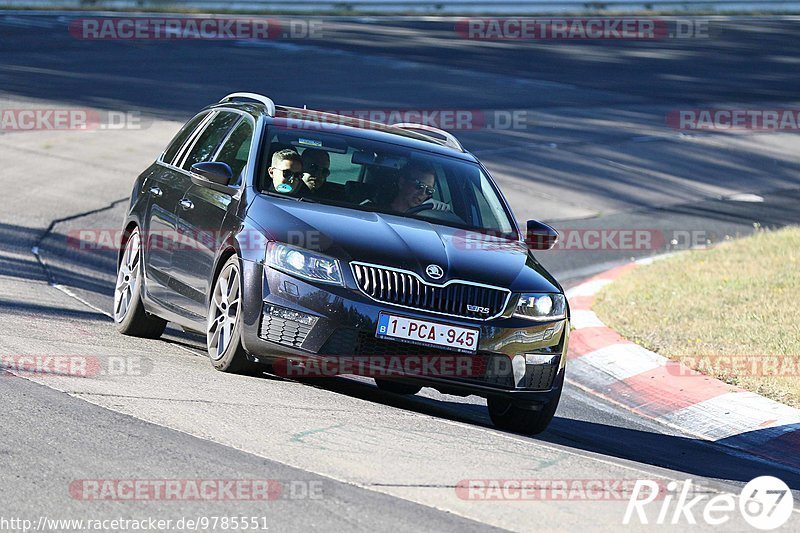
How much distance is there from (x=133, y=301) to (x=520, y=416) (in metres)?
3.00

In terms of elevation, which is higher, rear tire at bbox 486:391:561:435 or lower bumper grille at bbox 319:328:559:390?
lower bumper grille at bbox 319:328:559:390

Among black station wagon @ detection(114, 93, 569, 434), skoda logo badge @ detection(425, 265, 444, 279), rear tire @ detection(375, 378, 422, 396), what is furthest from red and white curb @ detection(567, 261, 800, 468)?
skoda logo badge @ detection(425, 265, 444, 279)

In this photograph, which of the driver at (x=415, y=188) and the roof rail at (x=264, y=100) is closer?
the driver at (x=415, y=188)

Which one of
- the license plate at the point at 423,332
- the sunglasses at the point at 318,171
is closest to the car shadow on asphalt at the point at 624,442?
the license plate at the point at 423,332

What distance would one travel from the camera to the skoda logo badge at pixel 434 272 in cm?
725

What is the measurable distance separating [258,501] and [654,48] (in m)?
31.2

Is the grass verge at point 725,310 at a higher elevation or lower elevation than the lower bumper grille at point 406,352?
lower

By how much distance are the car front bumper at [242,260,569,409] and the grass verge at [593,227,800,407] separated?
2.50m

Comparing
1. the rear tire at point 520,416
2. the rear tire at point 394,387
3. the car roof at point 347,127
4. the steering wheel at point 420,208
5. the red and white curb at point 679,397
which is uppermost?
the car roof at point 347,127

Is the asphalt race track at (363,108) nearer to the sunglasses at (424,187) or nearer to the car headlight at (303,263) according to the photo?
the car headlight at (303,263)

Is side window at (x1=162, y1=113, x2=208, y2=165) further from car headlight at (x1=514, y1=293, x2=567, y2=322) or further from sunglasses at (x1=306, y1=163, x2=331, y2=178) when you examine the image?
car headlight at (x1=514, y1=293, x2=567, y2=322)

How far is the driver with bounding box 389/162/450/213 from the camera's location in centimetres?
828

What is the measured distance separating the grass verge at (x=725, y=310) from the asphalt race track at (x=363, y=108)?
3.43 feet

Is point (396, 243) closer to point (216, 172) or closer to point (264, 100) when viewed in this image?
point (216, 172)
